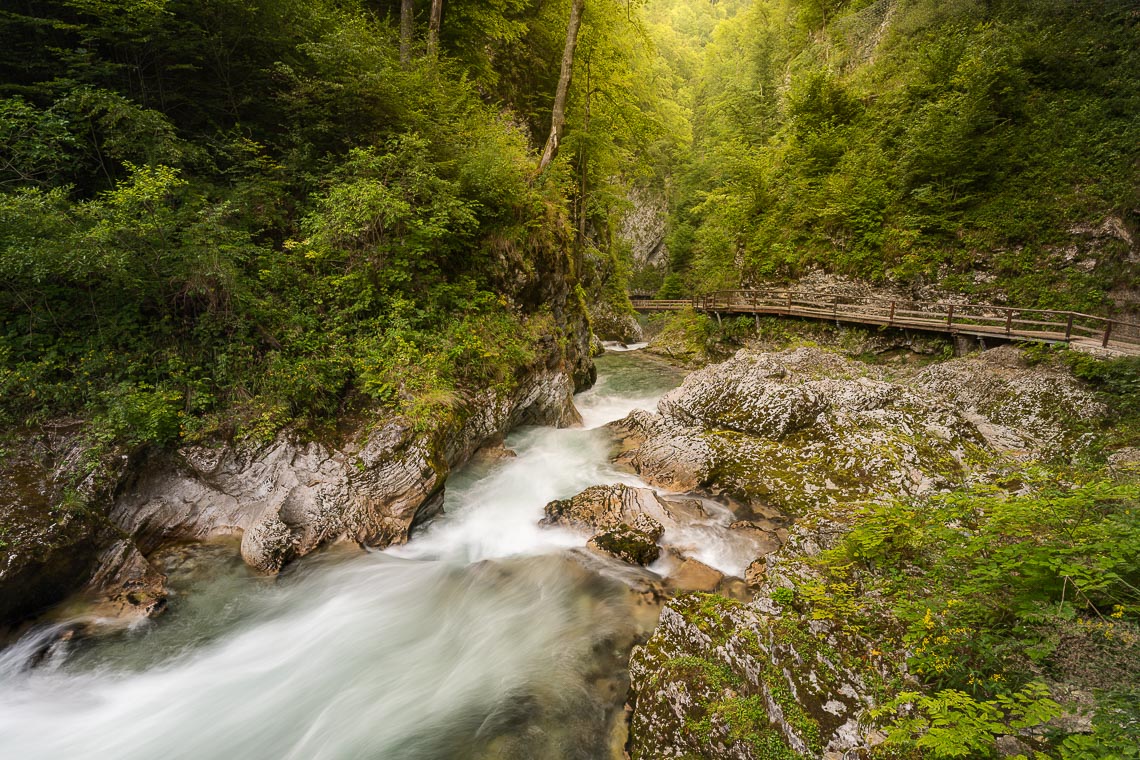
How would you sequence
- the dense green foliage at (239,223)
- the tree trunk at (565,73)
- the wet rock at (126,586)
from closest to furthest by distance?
the wet rock at (126,586), the dense green foliage at (239,223), the tree trunk at (565,73)

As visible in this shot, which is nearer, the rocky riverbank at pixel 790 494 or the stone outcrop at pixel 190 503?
the rocky riverbank at pixel 790 494

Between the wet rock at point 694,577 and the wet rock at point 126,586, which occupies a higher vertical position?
the wet rock at point 694,577

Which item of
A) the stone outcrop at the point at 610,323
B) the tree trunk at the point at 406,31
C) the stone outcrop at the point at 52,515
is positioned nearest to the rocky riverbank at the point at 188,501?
the stone outcrop at the point at 52,515

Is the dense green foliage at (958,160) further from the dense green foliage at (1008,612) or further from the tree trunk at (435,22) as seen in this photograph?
the tree trunk at (435,22)

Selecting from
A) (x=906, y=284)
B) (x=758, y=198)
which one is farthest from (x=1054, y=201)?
(x=758, y=198)

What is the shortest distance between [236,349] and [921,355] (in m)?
18.3

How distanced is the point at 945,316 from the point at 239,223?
755 inches

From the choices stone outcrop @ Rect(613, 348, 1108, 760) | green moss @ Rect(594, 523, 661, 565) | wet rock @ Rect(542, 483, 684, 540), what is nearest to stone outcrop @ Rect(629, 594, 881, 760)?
stone outcrop @ Rect(613, 348, 1108, 760)

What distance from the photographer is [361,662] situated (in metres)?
5.39

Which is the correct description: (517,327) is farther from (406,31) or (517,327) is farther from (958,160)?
(958,160)

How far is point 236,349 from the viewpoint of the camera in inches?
272

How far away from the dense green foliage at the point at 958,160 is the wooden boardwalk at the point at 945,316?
955mm

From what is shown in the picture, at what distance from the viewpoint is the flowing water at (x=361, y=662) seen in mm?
4305

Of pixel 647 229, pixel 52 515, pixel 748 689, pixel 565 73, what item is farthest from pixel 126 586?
pixel 647 229
